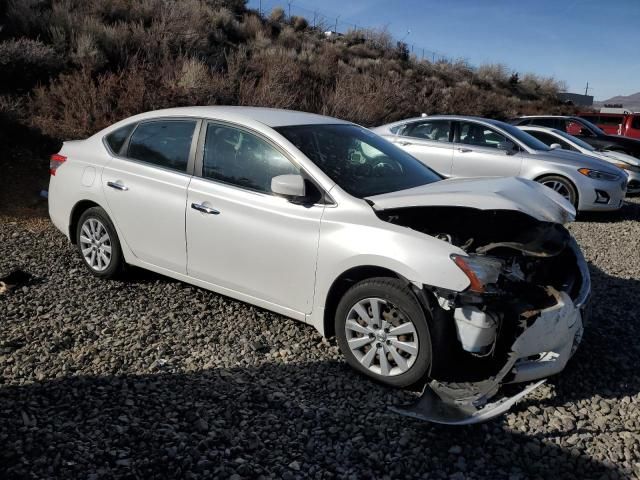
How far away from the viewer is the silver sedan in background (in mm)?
8953

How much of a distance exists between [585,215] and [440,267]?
761cm

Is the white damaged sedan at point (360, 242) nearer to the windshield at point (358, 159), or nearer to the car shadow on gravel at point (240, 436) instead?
the windshield at point (358, 159)

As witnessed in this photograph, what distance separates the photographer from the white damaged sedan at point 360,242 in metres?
3.32

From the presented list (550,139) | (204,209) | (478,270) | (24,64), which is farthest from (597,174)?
(24,64)

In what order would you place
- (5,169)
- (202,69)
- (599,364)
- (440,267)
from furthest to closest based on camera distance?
(202,69) → (5,169) → (599,364) → (440,267)

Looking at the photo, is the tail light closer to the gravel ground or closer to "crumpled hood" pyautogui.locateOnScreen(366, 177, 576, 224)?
the gravel ground

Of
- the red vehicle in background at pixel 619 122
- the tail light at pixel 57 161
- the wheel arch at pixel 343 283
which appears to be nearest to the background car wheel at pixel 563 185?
the wheel arch at pixel 343 283

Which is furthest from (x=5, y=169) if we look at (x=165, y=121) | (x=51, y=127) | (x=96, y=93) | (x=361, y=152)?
(x=361, y=152)

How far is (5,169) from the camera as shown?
28.6 ft

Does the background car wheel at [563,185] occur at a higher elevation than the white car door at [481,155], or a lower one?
lower

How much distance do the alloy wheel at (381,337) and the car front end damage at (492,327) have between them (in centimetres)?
18

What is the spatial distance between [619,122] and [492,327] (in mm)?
22761

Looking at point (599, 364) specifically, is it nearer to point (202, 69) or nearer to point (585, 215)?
point (585, 215)

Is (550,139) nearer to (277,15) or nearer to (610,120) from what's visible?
(610,120)
